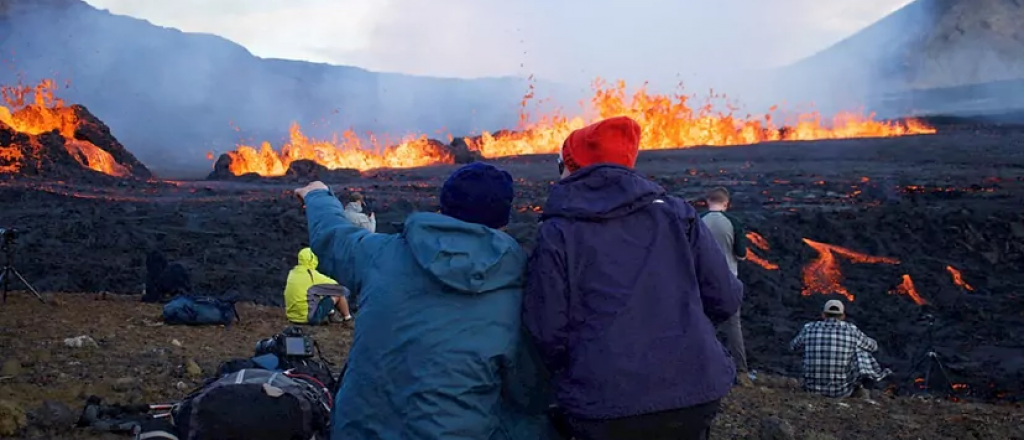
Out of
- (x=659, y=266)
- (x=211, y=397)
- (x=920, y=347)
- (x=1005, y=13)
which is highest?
(x=1005, y=13)

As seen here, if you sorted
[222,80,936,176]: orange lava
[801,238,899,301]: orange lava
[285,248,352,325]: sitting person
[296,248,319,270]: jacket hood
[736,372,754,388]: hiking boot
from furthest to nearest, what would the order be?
[222,80,936,176]: orange lava
[801,238,899,301]: orange lava
[296,248,319,270]: jacket hood
[285,248,352,325]: sitting person
[736,372,754,388]: hiking boot

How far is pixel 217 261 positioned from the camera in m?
16.1

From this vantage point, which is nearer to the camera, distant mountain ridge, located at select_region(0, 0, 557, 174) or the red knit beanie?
the red knit beanie

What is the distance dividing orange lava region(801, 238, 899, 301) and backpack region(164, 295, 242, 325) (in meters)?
8.26

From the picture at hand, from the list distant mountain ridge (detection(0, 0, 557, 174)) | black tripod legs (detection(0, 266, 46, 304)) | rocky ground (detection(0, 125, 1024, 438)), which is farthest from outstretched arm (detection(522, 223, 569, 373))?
distant mountain ridge (detection(0, 0, 557, 174))

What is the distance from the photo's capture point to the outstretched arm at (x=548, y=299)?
9.82 ft

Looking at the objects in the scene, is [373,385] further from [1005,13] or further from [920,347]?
[1005,13]

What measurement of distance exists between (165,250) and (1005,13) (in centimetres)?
6690

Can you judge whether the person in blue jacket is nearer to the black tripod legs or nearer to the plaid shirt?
the plaid shirt

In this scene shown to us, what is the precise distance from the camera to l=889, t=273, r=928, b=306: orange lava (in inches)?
549

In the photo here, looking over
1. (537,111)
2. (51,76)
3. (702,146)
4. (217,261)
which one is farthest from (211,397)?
(537,111)

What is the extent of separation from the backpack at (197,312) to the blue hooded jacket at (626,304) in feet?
24.8

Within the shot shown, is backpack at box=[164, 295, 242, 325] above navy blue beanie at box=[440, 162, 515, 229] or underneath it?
underneath

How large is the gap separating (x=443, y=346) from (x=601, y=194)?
0.68 metres
